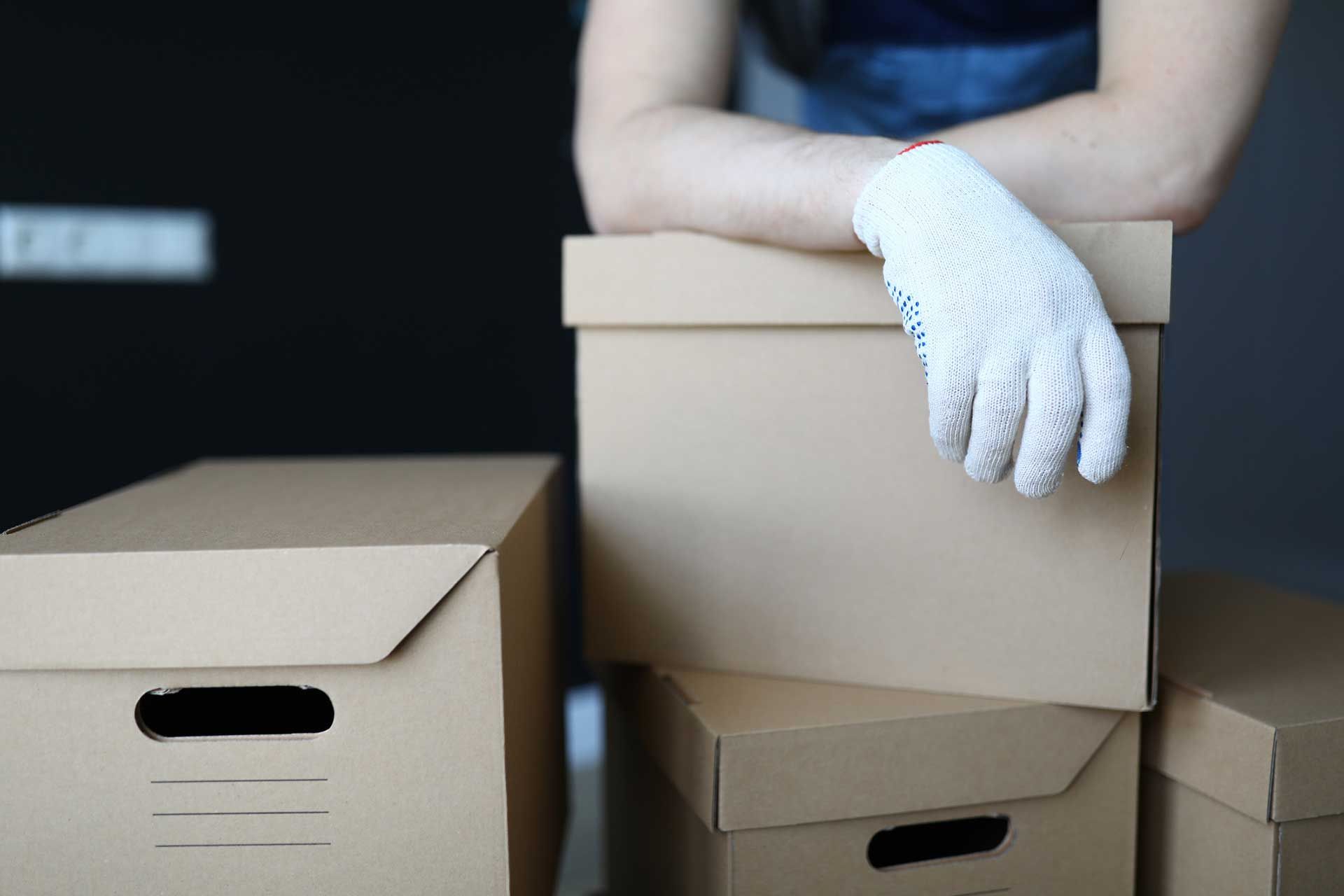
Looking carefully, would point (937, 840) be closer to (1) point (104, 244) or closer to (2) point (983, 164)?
(2) point (983, 164)

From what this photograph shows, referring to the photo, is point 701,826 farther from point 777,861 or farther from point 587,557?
point 587,557

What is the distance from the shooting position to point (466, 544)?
52 centimetres

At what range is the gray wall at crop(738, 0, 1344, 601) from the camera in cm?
154

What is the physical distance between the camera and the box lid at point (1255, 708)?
63 centimetres

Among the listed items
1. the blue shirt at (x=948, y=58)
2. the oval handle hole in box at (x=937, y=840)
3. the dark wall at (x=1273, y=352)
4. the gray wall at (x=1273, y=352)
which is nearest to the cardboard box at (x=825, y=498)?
the oval handle hole in box at (x=937, y=840)

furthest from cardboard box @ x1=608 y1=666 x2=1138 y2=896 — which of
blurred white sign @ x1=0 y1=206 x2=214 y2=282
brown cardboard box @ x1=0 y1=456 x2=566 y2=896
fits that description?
blurred white sign @ x1=0 y1=206 x2=214 y2=282

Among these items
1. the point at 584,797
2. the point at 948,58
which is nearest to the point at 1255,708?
the point at 948,58

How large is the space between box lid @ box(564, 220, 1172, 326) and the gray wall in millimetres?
876

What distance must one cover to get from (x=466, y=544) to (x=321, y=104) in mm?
1188

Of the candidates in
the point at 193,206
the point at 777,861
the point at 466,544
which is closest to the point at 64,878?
the point at 466,544

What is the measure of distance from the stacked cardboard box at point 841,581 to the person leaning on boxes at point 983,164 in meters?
0.06

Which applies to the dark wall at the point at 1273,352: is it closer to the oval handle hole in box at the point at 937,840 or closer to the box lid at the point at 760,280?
the oval handle hole in box at the point at 937,840

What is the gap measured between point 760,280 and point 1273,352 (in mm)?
1253

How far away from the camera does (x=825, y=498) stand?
70 cm
